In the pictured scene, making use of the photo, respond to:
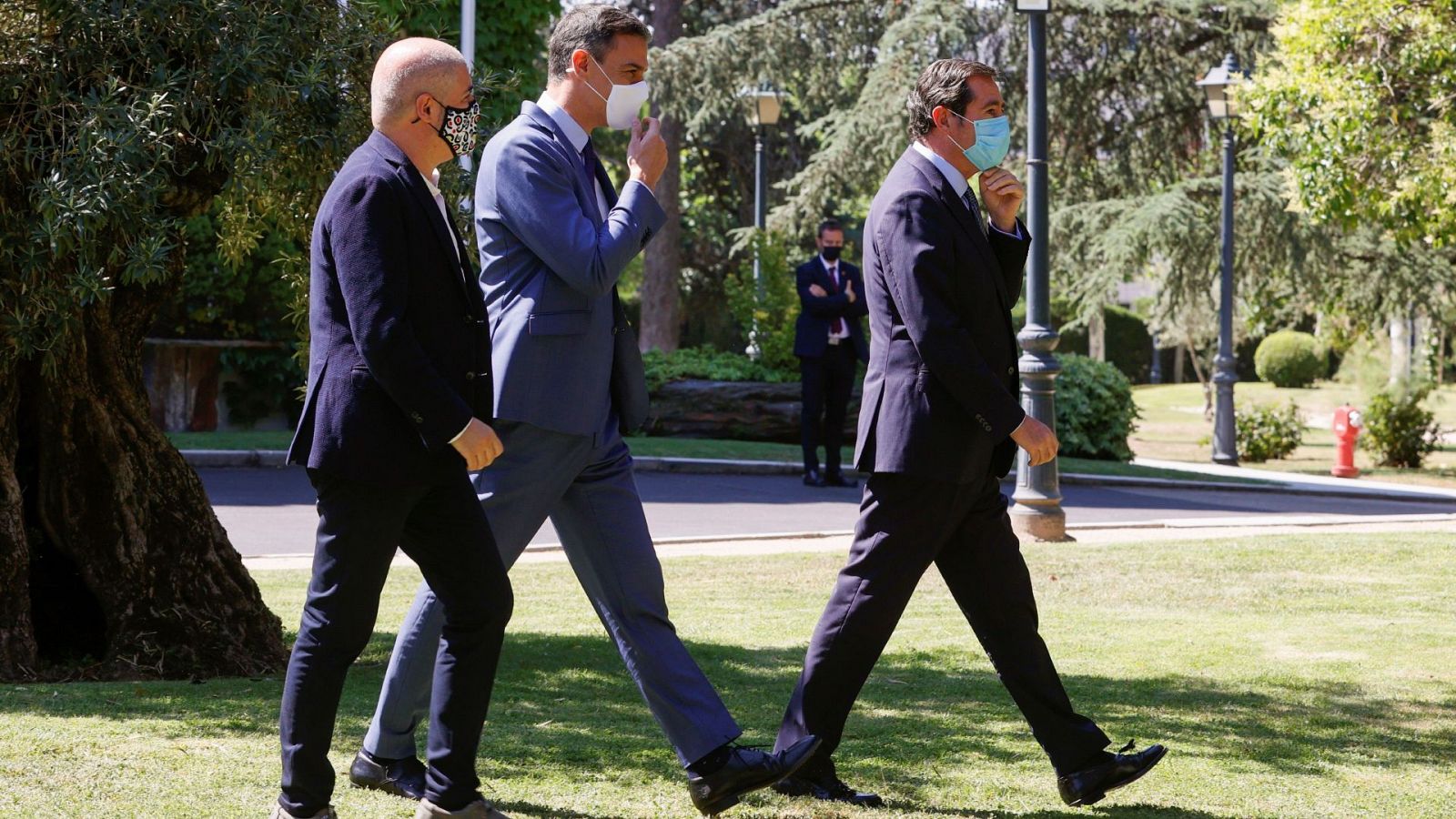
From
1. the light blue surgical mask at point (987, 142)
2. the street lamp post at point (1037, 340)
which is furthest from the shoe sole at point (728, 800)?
the street lamp post at point (1037, 340)

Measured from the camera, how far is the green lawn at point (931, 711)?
13.9 feet

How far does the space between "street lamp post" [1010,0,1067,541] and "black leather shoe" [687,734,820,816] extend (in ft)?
20.5

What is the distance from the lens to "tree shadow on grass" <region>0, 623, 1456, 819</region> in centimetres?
470

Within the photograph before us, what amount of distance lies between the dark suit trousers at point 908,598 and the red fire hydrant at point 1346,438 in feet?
51.9

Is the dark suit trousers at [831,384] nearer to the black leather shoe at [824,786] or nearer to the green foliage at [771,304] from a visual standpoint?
the green foliage at [771,304]

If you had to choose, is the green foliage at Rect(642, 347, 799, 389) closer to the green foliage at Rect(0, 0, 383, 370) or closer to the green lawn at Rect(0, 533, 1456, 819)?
the green lawn at Rect(0, 533, 1456, 819)

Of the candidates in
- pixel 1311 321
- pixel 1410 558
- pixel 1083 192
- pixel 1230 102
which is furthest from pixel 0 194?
pixel 1311 321

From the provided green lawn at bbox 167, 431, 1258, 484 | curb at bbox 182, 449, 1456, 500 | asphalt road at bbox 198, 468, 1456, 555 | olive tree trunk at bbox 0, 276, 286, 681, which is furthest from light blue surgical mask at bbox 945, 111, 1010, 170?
green lawn at bbox 167, 431, 1258, 484

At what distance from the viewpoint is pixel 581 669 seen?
617 cm

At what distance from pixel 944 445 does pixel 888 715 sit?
5.04ft

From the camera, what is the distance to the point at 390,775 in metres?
4.11

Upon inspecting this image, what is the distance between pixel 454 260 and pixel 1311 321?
152ft

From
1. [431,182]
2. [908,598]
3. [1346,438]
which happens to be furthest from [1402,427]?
[431,182]

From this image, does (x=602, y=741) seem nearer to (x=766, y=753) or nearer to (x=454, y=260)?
(x=766, y=753)
